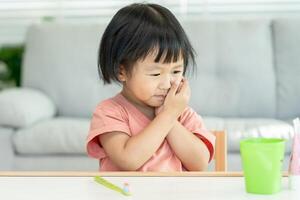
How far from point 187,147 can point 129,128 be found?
5.6 inches

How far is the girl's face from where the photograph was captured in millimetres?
1507

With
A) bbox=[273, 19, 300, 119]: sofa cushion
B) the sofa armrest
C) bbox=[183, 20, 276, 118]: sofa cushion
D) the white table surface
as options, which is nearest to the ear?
the white table surface

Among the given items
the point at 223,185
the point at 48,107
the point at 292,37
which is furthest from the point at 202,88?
the point at 223,185

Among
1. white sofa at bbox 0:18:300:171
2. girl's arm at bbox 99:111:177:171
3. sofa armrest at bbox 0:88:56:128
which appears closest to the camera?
girl's arm at bbox 99:111:177:171

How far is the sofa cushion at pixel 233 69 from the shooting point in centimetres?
360

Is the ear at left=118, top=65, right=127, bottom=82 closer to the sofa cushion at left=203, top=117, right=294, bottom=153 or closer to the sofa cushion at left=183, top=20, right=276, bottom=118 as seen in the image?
the sofa cushion at left=203, top=117, right=294, bottom=153

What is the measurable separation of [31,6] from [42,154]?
5.03 feet

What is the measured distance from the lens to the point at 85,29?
380 cm

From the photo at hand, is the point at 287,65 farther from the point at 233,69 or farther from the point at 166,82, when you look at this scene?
the point at 166,82

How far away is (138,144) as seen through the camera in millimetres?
1464

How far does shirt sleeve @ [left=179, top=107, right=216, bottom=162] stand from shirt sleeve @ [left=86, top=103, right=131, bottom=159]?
14cm

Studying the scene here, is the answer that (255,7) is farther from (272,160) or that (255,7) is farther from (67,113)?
(272,160)

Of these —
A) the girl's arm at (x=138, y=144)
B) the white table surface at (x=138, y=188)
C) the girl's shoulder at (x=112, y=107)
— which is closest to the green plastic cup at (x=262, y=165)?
the white table surface at (x=138, y=188)

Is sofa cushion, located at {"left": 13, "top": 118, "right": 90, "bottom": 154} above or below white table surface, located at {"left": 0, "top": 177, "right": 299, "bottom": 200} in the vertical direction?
below
